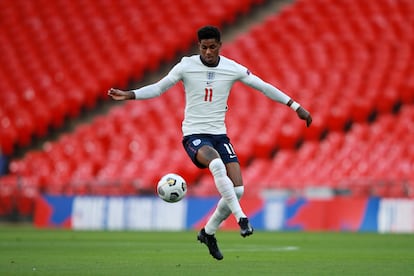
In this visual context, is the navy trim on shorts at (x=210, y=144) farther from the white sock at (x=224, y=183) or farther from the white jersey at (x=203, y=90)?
the white sock at (x=224, y=183)

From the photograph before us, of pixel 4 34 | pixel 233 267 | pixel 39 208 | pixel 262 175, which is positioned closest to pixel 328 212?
pixel 262 175

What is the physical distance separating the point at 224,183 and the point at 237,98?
1543cm

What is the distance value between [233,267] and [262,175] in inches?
510

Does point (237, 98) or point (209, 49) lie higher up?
point (209, 49)

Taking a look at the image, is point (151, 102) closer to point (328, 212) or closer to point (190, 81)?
point (328, 212)

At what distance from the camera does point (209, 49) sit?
975 cm

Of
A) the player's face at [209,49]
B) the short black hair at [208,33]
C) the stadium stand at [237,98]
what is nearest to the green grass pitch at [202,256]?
the player's face at [209,49]

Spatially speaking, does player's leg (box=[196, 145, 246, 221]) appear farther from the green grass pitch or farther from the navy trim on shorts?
the green grass pitch

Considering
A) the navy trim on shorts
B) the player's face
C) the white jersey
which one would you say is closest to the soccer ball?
the navy trim on shorts

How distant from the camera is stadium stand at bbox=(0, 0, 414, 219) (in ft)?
69.1

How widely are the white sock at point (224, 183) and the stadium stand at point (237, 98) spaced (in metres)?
9.03

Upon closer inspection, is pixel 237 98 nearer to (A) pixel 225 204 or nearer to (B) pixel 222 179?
(A) pixel 225 204

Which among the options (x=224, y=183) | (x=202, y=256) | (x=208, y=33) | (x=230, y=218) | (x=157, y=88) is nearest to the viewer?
(x=224, y=183)

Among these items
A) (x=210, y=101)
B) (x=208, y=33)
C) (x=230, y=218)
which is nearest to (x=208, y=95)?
(x=210, y=101)
